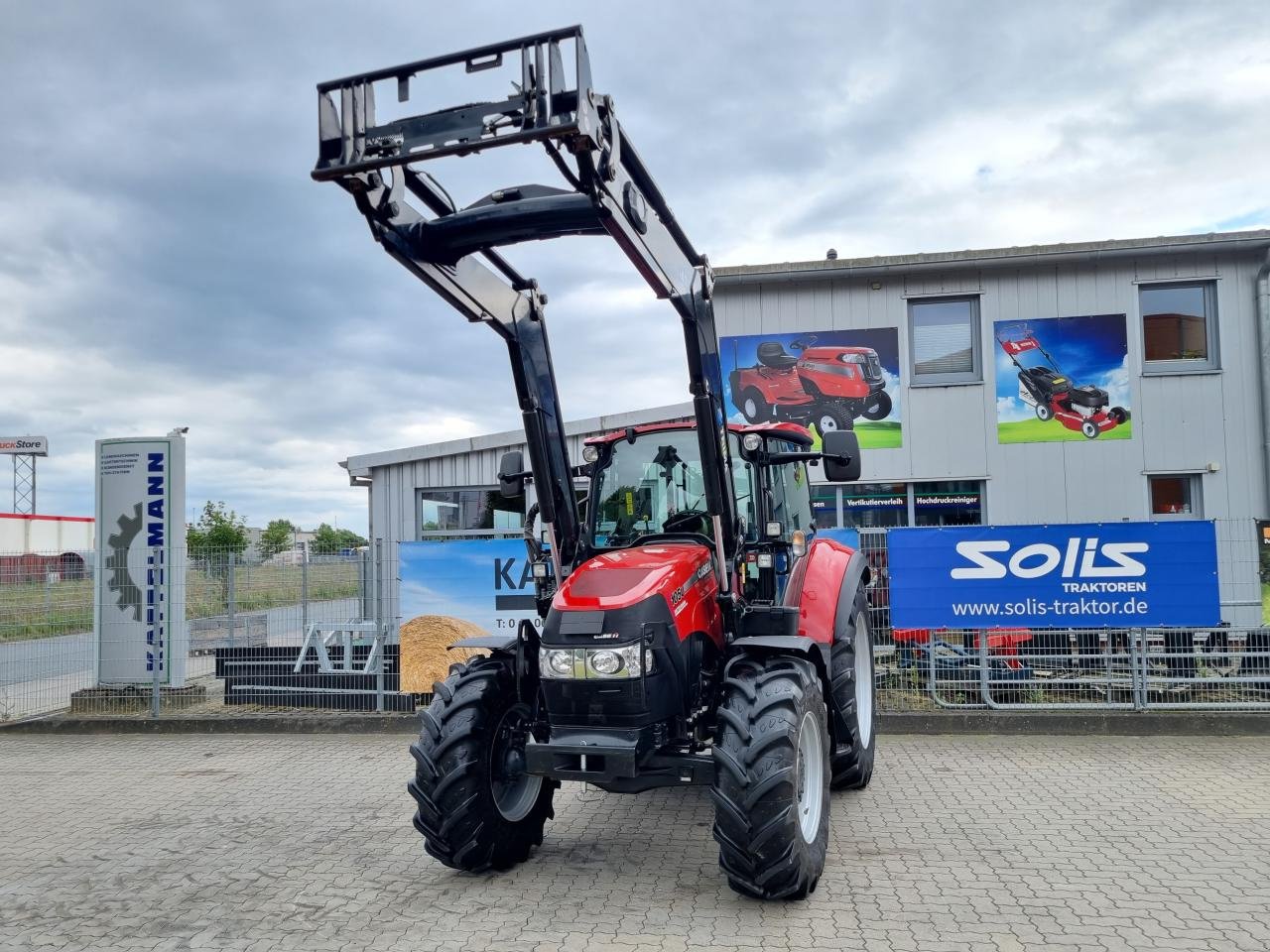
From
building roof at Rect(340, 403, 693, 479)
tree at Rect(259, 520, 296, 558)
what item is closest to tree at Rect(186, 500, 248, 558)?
tree at Rect(259, 520, 296, 558)

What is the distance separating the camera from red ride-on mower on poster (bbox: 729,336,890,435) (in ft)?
39.6

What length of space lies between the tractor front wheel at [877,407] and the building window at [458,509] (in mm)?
5177

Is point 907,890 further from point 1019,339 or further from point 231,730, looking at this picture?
point 1019,339

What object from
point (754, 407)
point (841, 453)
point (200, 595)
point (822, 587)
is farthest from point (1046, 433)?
point (200, 595)

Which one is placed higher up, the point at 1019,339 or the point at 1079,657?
the point at 1019,339

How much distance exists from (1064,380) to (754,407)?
370 cm

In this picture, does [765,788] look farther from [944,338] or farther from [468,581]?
[944,338]

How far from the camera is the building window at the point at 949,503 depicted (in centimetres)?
1202

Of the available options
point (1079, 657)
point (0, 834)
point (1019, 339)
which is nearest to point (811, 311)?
point (1019, 339)

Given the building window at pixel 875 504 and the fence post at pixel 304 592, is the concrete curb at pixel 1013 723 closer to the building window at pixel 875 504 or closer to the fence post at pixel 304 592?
the fence post at pixel 304 592

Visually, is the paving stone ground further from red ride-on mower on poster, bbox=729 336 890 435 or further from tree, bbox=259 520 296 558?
tree, bbox=259 520 296 558

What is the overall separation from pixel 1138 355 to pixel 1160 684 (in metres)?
4.92

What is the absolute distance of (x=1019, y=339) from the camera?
1192 centimetres

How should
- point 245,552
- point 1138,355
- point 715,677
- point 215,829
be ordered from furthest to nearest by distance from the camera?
point 1138,355 < point 245,552 < point 215,829 < point 715,677
